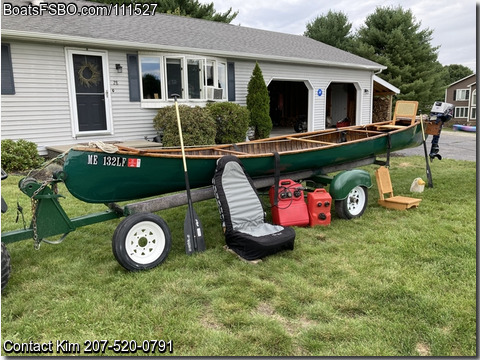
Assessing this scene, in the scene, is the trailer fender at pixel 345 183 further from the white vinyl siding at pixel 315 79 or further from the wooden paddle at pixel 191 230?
the white vinyl siding at pixel 315 79

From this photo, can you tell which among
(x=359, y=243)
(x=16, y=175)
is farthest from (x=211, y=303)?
(x=16, y=175)

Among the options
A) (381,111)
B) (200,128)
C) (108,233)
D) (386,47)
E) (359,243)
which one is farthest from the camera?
(386,47)

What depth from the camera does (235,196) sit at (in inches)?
158

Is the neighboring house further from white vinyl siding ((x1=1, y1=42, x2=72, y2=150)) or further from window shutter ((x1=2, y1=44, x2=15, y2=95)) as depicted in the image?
window shutter ((x1=2, y1=44, x2=15, y2=95))

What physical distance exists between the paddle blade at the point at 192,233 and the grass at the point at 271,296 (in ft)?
0.30

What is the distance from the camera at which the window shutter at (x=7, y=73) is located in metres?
8.04

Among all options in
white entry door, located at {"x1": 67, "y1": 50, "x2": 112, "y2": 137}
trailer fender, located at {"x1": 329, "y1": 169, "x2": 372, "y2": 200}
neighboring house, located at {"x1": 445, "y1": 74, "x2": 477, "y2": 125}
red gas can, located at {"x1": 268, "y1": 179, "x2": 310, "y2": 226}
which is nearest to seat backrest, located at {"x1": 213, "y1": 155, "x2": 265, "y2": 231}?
red gas can, located at {"x1": 268, "y1": 179, "x2": 310, "y2": 226}

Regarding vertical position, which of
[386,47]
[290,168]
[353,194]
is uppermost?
[386,47]

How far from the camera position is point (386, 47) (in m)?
29.1

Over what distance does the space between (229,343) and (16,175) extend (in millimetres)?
6940

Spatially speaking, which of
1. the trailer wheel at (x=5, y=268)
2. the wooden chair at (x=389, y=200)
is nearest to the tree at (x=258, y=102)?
the wooden chair at (x=389, y=200)

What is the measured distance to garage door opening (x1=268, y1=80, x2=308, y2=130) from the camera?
63.4 feet

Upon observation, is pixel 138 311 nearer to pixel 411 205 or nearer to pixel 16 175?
pixel 411 205

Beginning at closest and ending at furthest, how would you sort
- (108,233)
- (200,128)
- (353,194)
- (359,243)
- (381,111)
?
(359,243)
(108,233)
(353,194)
(200,128)
(381,111)
